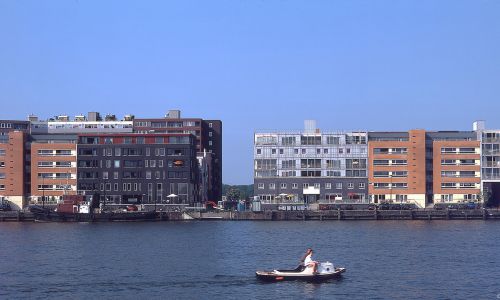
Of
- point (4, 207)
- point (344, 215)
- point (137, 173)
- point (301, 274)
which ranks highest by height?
point (137, 173)

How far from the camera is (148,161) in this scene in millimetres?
199375

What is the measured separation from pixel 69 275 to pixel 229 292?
20.2 meters

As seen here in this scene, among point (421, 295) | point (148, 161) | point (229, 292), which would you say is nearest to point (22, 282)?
point (229, 292)

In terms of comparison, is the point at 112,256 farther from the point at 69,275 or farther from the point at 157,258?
the point at 69,275

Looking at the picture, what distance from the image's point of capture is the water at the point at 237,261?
231 feet

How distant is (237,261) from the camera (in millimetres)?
93438

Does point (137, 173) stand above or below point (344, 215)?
above

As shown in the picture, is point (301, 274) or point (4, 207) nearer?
point (301, 274)

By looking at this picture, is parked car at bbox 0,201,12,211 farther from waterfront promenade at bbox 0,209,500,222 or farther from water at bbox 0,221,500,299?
water at bbox 0,221,500,299

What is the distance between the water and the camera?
70.4m

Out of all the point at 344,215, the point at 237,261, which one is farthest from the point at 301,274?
the point at 344,215

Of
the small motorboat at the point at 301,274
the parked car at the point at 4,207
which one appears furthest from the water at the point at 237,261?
the parked car at the point at 4,207

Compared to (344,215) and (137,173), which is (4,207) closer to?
(137,173)

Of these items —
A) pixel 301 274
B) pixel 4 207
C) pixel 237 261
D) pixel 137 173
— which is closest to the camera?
pixel 301 274
